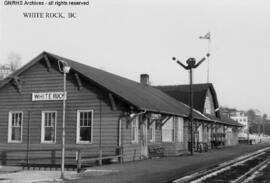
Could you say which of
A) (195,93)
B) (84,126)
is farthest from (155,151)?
(195,93)

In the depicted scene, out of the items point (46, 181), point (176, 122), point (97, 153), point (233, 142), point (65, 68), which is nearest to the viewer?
point (46, 181)

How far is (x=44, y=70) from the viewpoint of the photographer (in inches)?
826

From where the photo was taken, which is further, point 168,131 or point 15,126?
point 168,131

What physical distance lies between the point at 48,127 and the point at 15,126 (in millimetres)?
1872

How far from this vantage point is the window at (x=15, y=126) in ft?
69.3

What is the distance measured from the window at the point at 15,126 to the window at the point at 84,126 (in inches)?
128

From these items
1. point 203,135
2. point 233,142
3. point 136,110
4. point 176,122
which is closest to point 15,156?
point 136,110

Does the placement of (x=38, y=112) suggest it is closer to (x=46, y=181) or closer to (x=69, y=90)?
(x=69, y=90)

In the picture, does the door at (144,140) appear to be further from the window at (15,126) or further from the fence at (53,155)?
the window at (15,126)

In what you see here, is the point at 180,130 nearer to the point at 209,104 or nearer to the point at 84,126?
the point at 84,126

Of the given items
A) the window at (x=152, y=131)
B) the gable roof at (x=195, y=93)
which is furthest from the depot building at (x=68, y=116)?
the gable roof at (x=195, y=93)

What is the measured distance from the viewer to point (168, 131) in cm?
2577

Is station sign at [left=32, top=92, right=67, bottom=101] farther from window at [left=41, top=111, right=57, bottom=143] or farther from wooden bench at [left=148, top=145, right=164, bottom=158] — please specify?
wooden bench at [left=148, top=145, right=164, bottom=158]

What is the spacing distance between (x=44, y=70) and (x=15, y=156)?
4460 mm
